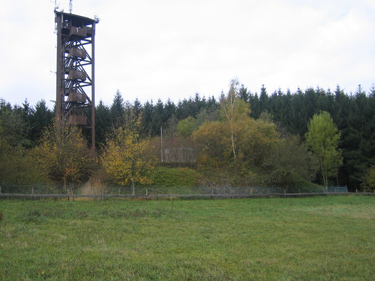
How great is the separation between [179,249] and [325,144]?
2006 inches

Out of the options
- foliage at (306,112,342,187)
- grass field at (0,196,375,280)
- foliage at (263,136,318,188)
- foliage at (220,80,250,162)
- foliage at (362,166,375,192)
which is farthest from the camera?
foliage at (306,112,342,187)

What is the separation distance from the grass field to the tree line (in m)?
17.8

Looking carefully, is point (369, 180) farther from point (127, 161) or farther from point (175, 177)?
point (127, 161)

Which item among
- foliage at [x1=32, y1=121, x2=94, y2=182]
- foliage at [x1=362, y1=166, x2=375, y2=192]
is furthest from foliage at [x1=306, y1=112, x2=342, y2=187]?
foliage at [x1=32, y1=121, x2=94, y2=182]

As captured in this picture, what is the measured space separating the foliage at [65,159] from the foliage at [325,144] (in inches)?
1453

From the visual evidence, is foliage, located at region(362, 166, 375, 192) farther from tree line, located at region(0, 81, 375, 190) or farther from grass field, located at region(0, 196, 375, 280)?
grass field, located at region(0, 196, 375, 280)

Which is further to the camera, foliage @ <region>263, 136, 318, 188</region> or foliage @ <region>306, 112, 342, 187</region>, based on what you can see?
foliage @ <region>306, 112, 342, 187</region>

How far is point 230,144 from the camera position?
4238cm

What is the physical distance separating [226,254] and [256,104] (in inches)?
2751

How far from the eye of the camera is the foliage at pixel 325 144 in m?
54.2

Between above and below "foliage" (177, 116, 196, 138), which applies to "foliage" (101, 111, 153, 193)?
below

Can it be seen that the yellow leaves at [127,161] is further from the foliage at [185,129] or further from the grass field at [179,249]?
the foliage at [185,129]

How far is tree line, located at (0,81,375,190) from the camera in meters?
34.2

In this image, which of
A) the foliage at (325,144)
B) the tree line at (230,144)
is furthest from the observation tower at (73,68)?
the foliage at (325,144)
